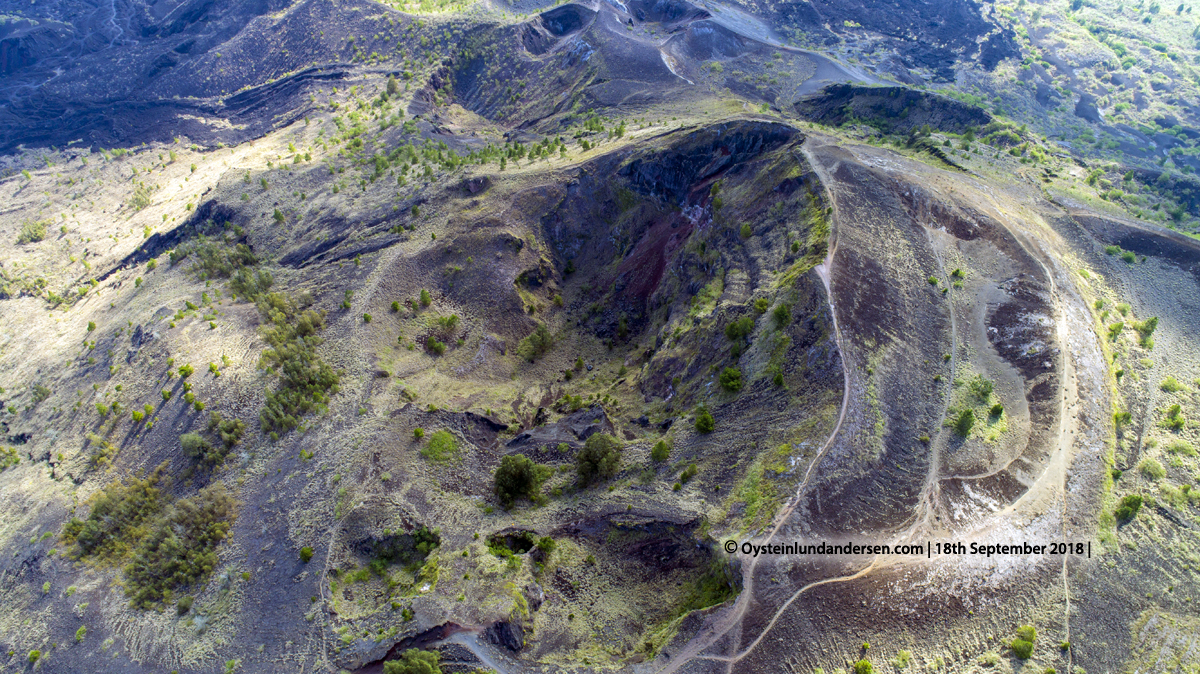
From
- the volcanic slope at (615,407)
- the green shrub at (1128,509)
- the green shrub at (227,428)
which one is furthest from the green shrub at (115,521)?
the green shrub at (1128,509)

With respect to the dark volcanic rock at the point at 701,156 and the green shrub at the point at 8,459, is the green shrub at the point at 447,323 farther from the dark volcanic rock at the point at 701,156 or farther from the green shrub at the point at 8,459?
the green shrub at the point at 8,459

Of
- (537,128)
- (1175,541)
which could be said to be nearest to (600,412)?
(1175,541)

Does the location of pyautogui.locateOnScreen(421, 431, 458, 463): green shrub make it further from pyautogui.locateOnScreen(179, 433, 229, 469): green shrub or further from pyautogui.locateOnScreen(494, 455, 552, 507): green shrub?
pyautogui.locateOnScreen(179, 433, 229, 469): green shrub

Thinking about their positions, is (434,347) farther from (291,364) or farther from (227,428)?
(227,428)

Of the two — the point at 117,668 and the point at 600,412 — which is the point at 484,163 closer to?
the point at 600,412

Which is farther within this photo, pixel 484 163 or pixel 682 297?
pixel 484 163
